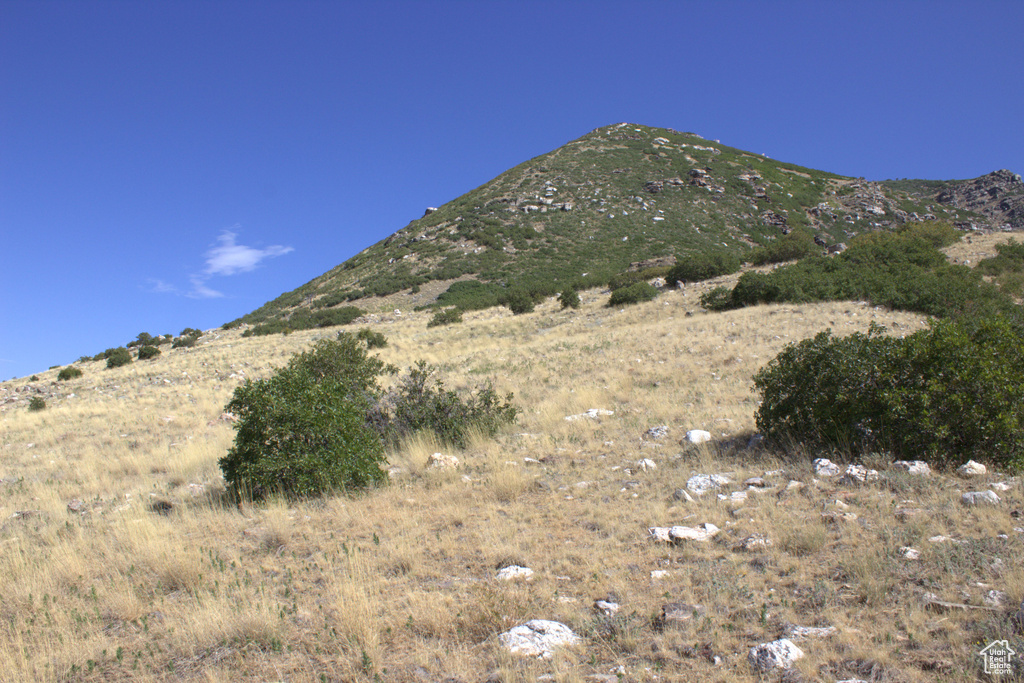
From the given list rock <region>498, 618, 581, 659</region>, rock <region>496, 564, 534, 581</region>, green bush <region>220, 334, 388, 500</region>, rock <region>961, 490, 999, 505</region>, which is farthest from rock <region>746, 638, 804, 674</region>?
green bush <region>220, 334, 388, 500</region>

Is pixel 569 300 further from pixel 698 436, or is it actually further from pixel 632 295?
pixel 698 436

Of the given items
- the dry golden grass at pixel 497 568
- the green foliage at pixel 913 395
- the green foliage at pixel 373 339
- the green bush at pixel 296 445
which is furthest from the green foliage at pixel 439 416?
the green foliage at pixel 373 339

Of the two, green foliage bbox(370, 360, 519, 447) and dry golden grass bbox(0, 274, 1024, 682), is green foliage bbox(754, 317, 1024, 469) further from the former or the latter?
green foliage bbox(370, 360, 519, 447)

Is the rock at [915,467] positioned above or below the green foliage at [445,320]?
below

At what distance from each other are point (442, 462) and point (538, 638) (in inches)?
161

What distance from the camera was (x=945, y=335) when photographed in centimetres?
566

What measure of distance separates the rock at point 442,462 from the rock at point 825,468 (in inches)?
164

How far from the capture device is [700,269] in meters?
24.3

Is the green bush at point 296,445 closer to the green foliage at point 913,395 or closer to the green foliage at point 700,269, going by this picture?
the green foliage at point 913,395

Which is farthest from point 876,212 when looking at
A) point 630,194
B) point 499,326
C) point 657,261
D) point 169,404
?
point 169,404

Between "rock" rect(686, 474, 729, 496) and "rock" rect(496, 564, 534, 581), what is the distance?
214 centimetres

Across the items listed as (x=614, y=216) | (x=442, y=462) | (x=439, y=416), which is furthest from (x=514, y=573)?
(x=614, y=216)

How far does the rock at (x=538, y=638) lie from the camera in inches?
119

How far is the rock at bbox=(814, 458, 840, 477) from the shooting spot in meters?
5.27
